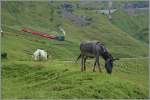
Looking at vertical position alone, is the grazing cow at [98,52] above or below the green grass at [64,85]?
above

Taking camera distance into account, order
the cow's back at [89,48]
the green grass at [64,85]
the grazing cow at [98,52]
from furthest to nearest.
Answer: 1. the cow's back at [89,48]
2. the grazing cow at [98,52]
3. the green grass at [64,85]

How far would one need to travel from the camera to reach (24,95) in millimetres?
25406

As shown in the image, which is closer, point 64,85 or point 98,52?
point 64,85

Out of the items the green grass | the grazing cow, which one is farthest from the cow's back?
the green grass

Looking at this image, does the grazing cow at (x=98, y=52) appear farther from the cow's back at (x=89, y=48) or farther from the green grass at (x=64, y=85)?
the green grass at (x=64, y=85)

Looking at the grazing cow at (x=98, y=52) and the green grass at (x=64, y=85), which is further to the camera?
the grazing cow at (x=98, y=52)

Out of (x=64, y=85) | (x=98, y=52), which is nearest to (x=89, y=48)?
(x=98, y=52)

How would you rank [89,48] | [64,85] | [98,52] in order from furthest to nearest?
[89,48]
[98,52]
[64,85]

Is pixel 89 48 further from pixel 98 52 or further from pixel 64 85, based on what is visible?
pixel 64 85

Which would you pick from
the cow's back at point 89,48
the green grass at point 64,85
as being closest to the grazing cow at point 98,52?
the cow's back at point 89,48

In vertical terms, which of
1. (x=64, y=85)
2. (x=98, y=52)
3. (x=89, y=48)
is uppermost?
(x=89, y=48)

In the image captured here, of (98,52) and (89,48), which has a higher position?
(89,48)

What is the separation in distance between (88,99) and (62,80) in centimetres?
431

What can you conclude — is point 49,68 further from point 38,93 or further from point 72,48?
point 72,48
